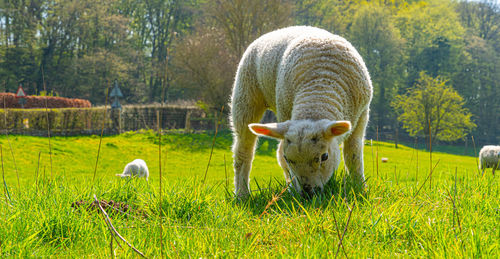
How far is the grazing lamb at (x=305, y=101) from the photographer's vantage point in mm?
3322

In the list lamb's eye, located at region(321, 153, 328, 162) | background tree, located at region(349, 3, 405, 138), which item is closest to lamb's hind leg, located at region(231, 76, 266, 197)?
lamb's eye, located at region(321, 153, 328, 162)

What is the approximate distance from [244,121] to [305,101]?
136 centimetres

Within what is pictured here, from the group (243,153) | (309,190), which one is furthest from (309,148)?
(243,153)

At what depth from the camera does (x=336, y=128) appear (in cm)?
321

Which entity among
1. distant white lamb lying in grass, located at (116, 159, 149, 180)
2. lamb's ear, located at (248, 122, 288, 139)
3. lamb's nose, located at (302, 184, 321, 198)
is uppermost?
lamb's ear, located at (248, 122, 288, 139)

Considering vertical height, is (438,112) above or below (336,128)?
below

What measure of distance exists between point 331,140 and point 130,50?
130 ft

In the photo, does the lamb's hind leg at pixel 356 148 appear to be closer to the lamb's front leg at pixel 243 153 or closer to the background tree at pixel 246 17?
the lamb's front leg at pixel 243 153

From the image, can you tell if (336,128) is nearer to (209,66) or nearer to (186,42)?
(209,66)

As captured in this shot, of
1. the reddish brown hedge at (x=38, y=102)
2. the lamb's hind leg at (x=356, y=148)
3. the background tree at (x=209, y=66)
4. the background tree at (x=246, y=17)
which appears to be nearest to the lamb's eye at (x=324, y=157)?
the lamb's hind leg at (x=356, y=148)

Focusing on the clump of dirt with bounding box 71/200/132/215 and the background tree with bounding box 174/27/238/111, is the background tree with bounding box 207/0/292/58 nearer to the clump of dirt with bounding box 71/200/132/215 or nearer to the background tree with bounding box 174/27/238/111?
the background tree with bounding box 174/27/238/111

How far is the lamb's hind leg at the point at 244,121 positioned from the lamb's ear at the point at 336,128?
1778 mm

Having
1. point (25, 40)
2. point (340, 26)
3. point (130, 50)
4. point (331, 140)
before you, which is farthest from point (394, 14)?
point (331, 140)

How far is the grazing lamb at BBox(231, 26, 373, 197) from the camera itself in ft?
10.9
